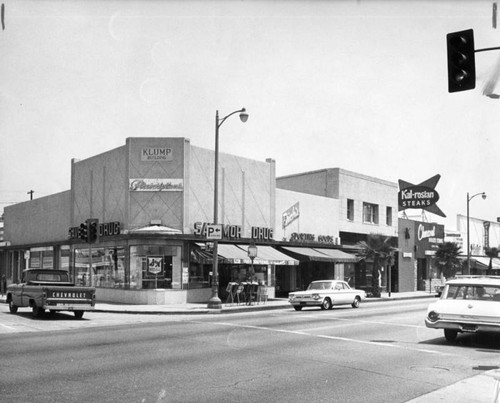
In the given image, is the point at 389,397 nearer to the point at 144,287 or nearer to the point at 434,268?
the point at 144,287

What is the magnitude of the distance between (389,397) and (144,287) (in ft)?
69.6

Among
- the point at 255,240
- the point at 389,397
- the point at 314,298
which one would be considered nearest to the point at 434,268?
the point at 255,240

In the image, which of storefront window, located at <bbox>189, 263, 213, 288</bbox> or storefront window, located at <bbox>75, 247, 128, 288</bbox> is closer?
storefront window, located at <bbox>189, 263, 213, 288</bbox>

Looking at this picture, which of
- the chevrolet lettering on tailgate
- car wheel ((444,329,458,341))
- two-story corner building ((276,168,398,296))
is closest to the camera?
car wheel ((444,329,458,341))

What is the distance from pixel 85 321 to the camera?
19.7m

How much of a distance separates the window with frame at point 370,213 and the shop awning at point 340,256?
5592mm

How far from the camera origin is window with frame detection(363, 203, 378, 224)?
142ft

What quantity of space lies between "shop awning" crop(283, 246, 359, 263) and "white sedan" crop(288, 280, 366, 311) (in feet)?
→ 22.7

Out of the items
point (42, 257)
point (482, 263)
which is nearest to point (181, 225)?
point (42, 257)

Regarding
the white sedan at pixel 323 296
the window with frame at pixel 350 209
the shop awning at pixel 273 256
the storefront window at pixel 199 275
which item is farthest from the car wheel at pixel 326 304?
the window with frame at pixel 350 209

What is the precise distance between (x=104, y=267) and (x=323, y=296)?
12388mm

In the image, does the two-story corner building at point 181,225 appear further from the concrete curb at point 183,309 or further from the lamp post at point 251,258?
the concrete curb at point 183,309

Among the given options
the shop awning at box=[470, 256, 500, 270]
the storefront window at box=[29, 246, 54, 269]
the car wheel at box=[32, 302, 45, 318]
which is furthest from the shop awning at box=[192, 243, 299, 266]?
Answer: the shop awning at box=[470, 256, 500, 270]

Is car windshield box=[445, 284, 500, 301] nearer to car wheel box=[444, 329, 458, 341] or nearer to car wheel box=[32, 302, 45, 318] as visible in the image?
car wheel box=[444, 329, 458, 341]
